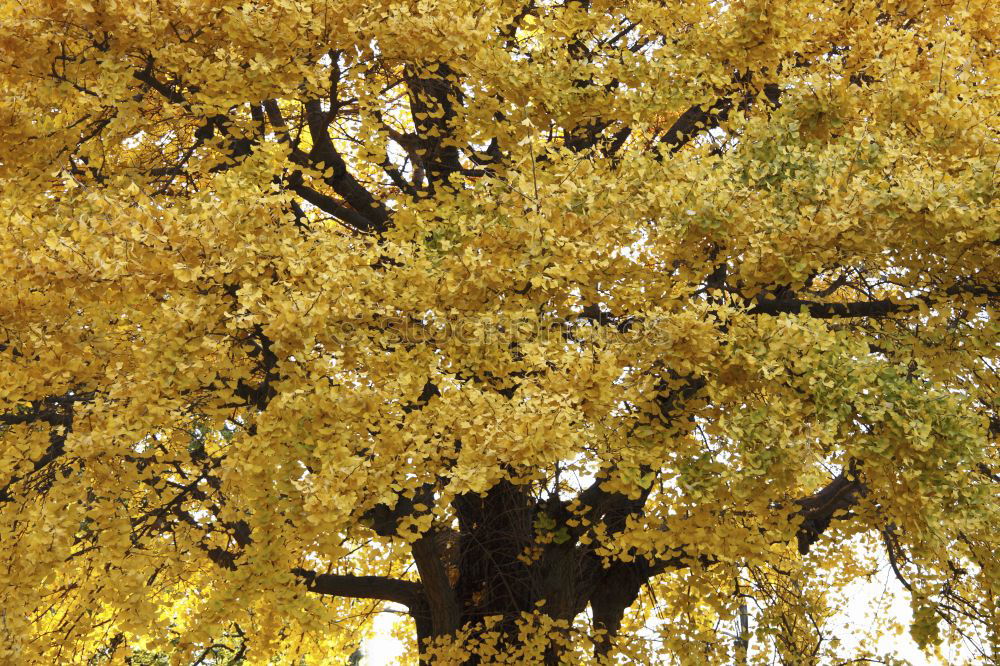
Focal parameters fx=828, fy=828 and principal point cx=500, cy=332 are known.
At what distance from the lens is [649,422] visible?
6.70m

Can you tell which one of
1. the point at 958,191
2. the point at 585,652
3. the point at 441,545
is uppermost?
the point at 958,191

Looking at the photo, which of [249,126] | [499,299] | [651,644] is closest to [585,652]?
[651,644]

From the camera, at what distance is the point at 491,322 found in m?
5.86

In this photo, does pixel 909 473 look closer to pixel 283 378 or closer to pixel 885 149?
pixel 885 149

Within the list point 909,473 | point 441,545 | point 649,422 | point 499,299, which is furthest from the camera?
point 441,545

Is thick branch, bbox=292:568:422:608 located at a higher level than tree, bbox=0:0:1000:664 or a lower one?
lower

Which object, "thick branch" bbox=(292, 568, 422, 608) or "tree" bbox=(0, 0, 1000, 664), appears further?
"thick branch" bbox=(292, 568, 422, 608)

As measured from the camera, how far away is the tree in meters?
5.64

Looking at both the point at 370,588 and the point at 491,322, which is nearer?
the point at 491,322

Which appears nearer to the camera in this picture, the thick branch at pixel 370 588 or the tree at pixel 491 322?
the tree at pixel 491 322

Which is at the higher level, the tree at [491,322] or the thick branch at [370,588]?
the tree at [491,322]

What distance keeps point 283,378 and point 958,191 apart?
5144 mm

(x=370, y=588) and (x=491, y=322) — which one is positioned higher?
(x=491, y=322)

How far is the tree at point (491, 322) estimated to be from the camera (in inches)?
222
